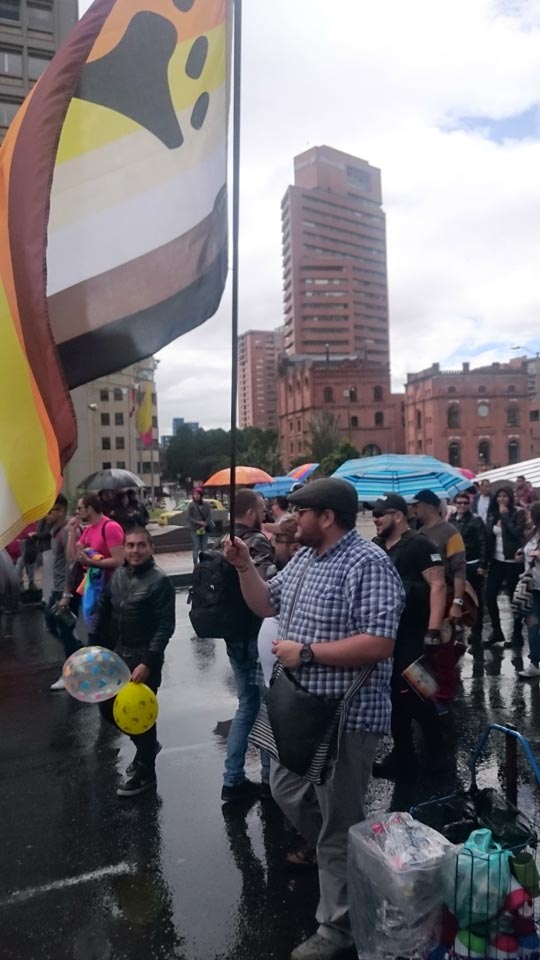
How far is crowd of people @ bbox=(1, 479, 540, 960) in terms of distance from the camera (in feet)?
8.82

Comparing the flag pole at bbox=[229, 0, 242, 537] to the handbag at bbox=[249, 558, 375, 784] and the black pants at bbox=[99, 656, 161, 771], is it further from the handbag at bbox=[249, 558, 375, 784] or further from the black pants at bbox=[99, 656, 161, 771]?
the black pants at bbox=[99, 656, 161, 771]

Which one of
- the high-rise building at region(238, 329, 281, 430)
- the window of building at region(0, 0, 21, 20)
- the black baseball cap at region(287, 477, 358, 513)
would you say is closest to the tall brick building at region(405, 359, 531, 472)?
the window of building at region(0, 0, 21, 20)

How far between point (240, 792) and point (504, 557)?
5002 mm

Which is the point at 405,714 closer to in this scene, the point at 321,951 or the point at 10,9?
the point at 321,951

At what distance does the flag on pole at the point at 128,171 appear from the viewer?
3.66 m

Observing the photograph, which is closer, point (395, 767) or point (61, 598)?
point (395, 767)

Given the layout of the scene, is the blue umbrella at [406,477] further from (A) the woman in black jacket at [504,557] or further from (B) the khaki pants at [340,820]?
(B) the khaki pants at [340,820]

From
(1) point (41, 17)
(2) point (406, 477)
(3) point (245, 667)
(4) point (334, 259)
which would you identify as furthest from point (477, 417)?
(3) point (245, 667)

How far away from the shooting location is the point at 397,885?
237cm

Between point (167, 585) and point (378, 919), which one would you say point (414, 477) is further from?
point (378, 919)

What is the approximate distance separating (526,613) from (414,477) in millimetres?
3431

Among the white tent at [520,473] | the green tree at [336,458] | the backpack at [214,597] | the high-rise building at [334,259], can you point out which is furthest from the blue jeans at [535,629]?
the high-rise building at [334,259]

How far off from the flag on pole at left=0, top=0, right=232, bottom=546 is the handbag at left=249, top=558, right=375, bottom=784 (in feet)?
6.50

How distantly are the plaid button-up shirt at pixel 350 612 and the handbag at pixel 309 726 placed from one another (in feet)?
0.11
